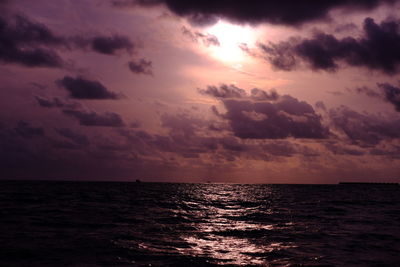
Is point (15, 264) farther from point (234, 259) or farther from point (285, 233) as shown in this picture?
point (285, 233)

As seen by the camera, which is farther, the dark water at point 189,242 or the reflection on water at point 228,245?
the reflection on water at point 228,245

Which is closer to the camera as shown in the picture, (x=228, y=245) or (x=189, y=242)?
(x=228, y=245)

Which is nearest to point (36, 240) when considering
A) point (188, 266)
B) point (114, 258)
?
point (114, 258)

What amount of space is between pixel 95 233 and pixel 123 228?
3473 millimetres

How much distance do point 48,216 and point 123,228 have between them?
10218 mm

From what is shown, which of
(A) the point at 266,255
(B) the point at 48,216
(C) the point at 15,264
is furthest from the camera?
(B) the point at 48,216

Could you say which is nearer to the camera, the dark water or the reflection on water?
the dark water

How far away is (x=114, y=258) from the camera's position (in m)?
20.0

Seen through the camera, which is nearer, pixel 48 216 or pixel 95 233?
pixel 95 233

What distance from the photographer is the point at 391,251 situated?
23188mm

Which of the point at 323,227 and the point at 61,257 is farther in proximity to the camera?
the point at 323,227

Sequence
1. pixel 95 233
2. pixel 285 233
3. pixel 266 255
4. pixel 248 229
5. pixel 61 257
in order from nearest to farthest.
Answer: pixel 61 257
pixel 266 255
pixel 95 233
pixel 285 233
pixel 248 229

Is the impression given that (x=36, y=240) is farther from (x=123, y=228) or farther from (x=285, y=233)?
(x=285, y=233)

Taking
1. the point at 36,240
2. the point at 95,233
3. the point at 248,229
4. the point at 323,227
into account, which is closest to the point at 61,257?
the point at 36,240
